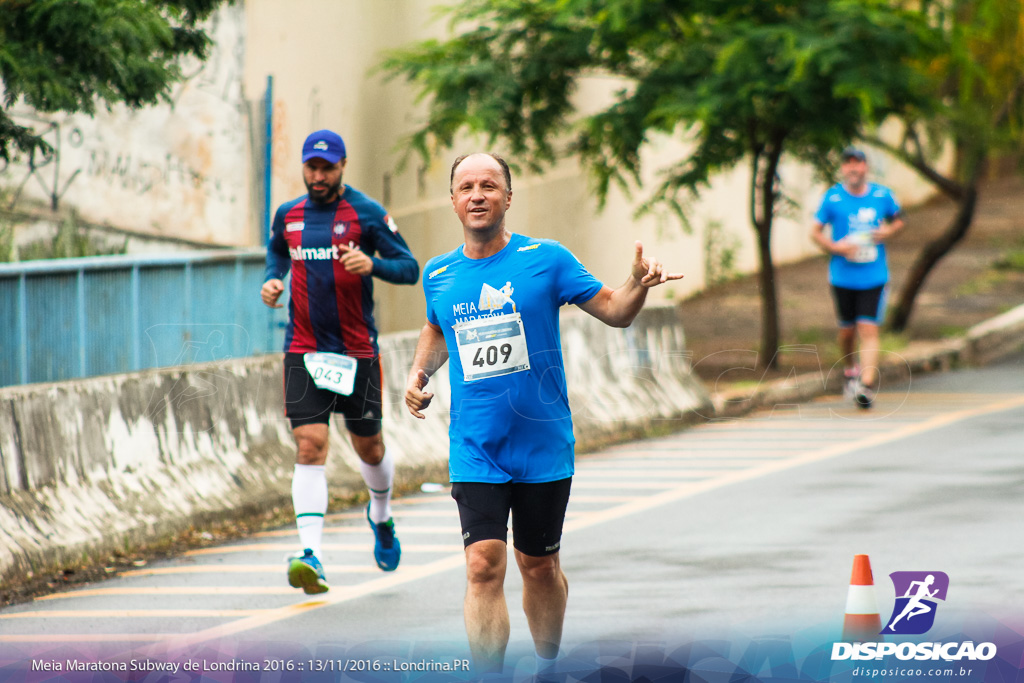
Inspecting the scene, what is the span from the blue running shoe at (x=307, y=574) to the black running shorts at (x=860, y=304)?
7.85 meters

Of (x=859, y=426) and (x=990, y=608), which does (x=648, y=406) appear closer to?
(x=859, y=426)

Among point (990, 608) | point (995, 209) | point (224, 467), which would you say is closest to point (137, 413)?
point (224, 467)

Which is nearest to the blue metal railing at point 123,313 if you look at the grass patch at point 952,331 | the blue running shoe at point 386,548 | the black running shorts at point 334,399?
the black running shorts at point 334,399

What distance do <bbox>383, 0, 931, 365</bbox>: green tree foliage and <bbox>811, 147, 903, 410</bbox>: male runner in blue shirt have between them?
0.72 m

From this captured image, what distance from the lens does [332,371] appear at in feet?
24.8

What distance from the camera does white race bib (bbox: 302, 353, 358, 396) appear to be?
7.54 metres

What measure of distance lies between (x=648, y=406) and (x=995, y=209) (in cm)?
2283

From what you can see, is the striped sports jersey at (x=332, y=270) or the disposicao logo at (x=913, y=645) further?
the striped sports jersey at (x=332, y=270)

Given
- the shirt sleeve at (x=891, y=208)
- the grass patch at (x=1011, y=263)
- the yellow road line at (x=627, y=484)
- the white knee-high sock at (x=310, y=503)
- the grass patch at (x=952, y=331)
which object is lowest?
the yellow road line at (x=627, y=484)

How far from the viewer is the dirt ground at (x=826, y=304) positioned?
1747 cm

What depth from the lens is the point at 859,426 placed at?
13.2 m

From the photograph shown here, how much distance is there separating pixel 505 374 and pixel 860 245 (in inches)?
360

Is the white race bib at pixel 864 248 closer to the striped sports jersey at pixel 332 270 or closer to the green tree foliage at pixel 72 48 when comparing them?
the striped sports jersey at pixel 332 270

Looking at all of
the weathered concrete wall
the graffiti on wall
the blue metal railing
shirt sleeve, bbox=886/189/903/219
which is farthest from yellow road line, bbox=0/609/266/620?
shirt sleeve, bbox=886/189/903/219
